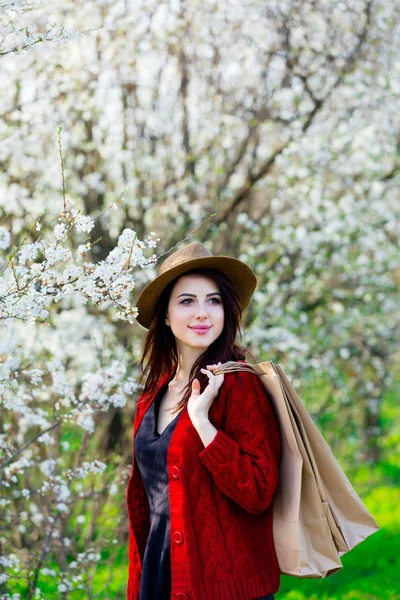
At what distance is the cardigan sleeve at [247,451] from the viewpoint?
2.06m

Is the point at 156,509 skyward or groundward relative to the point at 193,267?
groundward

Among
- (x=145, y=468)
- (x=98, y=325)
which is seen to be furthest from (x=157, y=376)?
(x=98, y=325)

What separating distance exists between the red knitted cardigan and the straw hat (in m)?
0.38

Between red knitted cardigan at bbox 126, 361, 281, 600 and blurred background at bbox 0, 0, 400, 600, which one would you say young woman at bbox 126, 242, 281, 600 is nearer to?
red knitted cardigan at bbox 126, 361, 281, 600

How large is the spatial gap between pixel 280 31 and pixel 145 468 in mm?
4066

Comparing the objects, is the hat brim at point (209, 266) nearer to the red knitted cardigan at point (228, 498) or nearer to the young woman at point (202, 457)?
the young woman at point (202, 457)

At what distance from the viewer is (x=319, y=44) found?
220 inches

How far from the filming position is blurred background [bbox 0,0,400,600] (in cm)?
511

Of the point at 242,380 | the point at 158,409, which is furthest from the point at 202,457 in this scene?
the point at 158,409

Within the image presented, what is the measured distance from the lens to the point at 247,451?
82.7 inches

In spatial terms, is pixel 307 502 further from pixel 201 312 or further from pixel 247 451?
pixel 201 312

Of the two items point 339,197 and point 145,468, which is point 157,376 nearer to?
point 145,468

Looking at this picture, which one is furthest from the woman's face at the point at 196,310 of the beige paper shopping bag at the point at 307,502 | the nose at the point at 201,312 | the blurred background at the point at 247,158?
the blurred background at the point at 247,158

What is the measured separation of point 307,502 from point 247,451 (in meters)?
0.25
